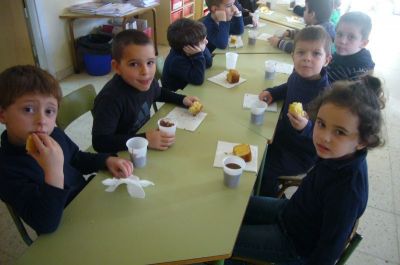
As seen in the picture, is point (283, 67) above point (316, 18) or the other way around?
the other way around

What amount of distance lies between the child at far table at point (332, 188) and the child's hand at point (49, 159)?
82 centimetres

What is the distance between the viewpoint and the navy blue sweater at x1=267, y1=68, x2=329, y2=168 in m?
2.02

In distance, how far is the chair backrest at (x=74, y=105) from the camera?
1821mm

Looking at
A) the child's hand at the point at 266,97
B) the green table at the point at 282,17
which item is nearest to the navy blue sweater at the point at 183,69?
the child's hand at the point at 266,97

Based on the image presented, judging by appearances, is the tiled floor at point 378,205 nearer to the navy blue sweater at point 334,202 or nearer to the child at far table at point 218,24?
the navy blue sweater at point 334,202

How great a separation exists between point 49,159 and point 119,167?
0.34 meters

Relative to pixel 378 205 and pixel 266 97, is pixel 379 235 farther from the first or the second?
pixel 266 97

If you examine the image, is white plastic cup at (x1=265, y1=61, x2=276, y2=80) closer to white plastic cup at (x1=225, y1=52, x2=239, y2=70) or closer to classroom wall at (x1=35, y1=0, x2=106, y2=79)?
white plastic cup at (x1=225, y1=52, x2=239, y2=70)

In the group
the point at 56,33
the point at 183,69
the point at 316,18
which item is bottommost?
the point at 56,33

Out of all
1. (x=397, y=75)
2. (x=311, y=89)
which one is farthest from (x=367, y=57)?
(x=397, y=75)

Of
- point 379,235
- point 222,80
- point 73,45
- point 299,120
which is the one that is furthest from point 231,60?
point 73,45

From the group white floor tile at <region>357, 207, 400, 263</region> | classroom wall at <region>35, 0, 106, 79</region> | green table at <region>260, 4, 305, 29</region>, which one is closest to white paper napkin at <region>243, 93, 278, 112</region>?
white floor tile at <region>357, 207, 400, 263</region>

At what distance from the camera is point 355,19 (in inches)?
90.8

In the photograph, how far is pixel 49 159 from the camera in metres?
1.09
